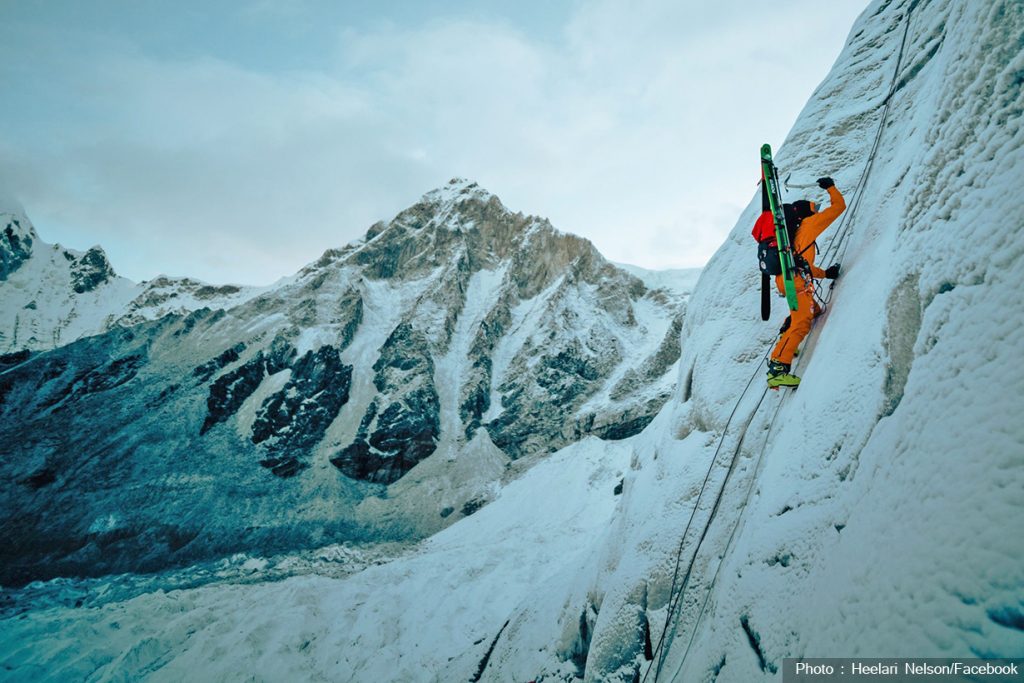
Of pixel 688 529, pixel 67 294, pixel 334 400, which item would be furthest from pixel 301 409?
pixel 67 294

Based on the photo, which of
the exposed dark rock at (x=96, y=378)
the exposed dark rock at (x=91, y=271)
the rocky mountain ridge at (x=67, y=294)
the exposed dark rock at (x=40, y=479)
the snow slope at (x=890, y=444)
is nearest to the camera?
the snow slope at (x=890, y=444)

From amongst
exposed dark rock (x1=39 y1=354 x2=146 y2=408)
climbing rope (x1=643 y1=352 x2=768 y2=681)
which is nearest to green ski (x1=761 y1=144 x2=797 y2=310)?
climbing rope (x1=643 y1=352 x2=768 y2=681)

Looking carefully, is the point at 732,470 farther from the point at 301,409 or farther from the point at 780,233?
the point at 301,409

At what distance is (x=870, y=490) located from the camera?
2.58 meters

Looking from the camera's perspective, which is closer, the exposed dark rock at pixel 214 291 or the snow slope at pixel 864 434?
the snow slope at pixel 864 434

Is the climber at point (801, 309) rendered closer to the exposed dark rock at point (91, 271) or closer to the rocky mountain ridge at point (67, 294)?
the rocky mountain ridge at point (67, 294)

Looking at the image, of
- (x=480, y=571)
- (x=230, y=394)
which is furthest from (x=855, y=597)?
(x=230, y=394)

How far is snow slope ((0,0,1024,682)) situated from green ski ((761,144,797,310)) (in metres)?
0.50

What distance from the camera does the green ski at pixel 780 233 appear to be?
490 centimetres

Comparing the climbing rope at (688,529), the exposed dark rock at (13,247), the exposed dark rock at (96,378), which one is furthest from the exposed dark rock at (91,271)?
the climbing rope at (688,529)

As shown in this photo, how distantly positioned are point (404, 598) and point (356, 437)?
2252cm

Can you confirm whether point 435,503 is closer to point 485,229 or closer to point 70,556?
point 70,556

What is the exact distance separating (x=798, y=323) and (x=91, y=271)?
123 m

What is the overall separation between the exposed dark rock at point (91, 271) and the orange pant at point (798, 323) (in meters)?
119
